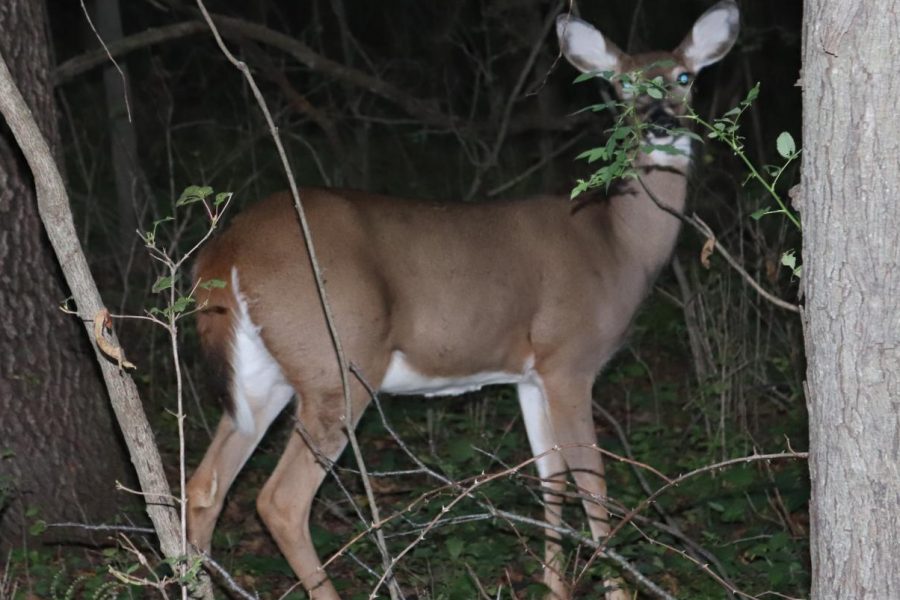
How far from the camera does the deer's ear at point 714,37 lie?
5.66 metres

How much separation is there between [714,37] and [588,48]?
1.72 ft

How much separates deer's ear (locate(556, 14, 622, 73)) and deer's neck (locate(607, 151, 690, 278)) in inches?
18.3

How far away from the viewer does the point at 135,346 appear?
663 centimetres

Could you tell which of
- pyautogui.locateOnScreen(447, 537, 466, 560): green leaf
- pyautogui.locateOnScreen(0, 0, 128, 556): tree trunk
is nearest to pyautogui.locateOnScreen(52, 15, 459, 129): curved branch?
pyautogui.locateOnScreen(0, 0, 128, 556): tree trunk

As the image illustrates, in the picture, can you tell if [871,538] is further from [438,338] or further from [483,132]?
[483,132]

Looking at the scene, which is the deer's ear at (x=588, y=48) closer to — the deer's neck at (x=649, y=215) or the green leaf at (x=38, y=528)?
the deer's neck at (x=649, y=215)

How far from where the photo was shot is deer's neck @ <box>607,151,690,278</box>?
535 centimetres

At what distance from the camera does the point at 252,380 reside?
477 centimetres

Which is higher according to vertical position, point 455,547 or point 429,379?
point 429,379

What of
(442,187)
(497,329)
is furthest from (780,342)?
A: (442,187)

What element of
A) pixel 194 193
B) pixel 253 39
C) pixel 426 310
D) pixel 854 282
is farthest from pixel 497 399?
pixel 854 282

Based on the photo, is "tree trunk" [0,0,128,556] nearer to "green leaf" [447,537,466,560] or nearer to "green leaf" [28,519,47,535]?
"green leaf" [28,519,47,535]

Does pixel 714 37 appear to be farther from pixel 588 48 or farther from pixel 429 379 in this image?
pixel 429 379

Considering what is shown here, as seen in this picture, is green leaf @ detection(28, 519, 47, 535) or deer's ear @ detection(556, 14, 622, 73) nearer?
green leaf @ detection(28, 519, 47, 535)
